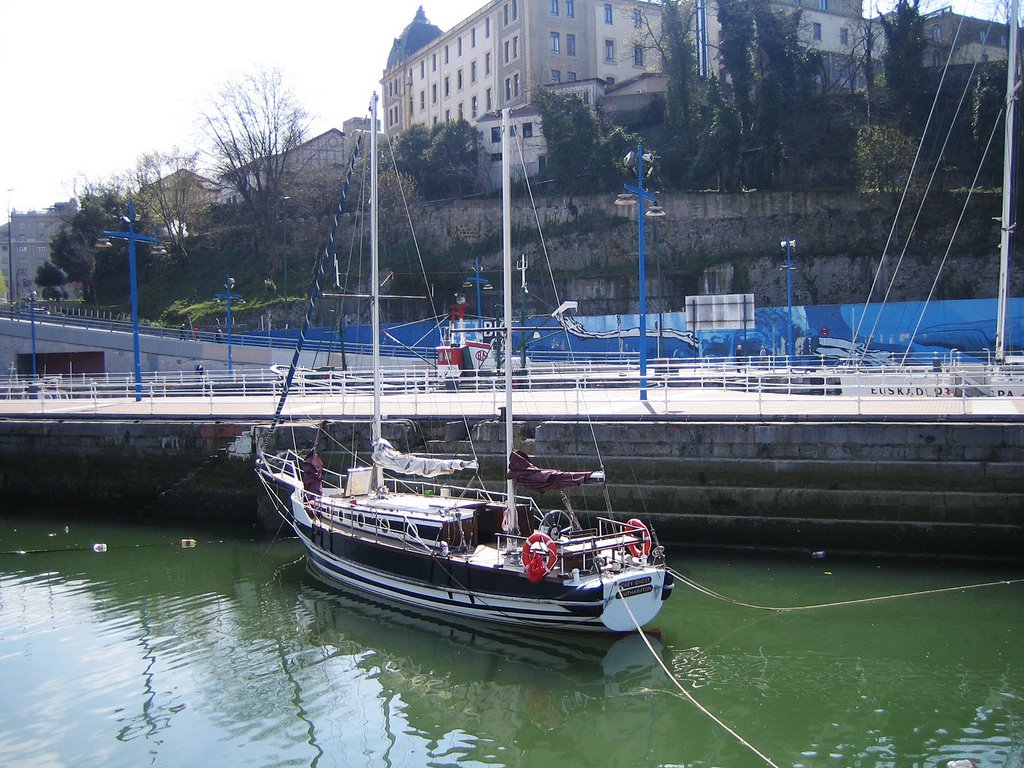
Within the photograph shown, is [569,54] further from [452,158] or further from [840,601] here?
[840,601]

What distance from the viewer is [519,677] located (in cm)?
1251

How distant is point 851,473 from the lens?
17.9m

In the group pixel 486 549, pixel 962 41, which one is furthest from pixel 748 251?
pixel 486 549

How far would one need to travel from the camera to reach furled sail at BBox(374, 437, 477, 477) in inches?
646

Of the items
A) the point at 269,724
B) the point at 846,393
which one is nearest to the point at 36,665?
the point at 269,724

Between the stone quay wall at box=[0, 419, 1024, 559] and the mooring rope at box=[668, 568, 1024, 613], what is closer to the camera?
the mooring rope at box=[668, 568, 1024, 613]

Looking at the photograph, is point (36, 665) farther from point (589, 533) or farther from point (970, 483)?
point (970, 483)

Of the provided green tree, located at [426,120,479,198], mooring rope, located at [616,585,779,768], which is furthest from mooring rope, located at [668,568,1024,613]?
green tree, located at [426,120,479,198]

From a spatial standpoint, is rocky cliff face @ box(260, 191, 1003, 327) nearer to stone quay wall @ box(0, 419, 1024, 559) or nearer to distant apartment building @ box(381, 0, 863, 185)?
distant apartment building @ box(381, 0, 863, 185)

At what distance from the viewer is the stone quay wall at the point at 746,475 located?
17125mm

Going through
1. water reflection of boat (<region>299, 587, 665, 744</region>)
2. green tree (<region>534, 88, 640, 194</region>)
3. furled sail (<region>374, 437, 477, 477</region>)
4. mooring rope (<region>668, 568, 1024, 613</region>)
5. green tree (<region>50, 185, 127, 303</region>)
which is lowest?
water reflection of boat (<region>299, 587, 665, 744</region>)

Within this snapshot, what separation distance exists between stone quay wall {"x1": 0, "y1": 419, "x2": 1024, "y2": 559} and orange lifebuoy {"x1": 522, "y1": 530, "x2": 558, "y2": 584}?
416 cm

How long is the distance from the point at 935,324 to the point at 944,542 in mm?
28727

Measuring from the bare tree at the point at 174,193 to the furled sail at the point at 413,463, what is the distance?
174 ft
